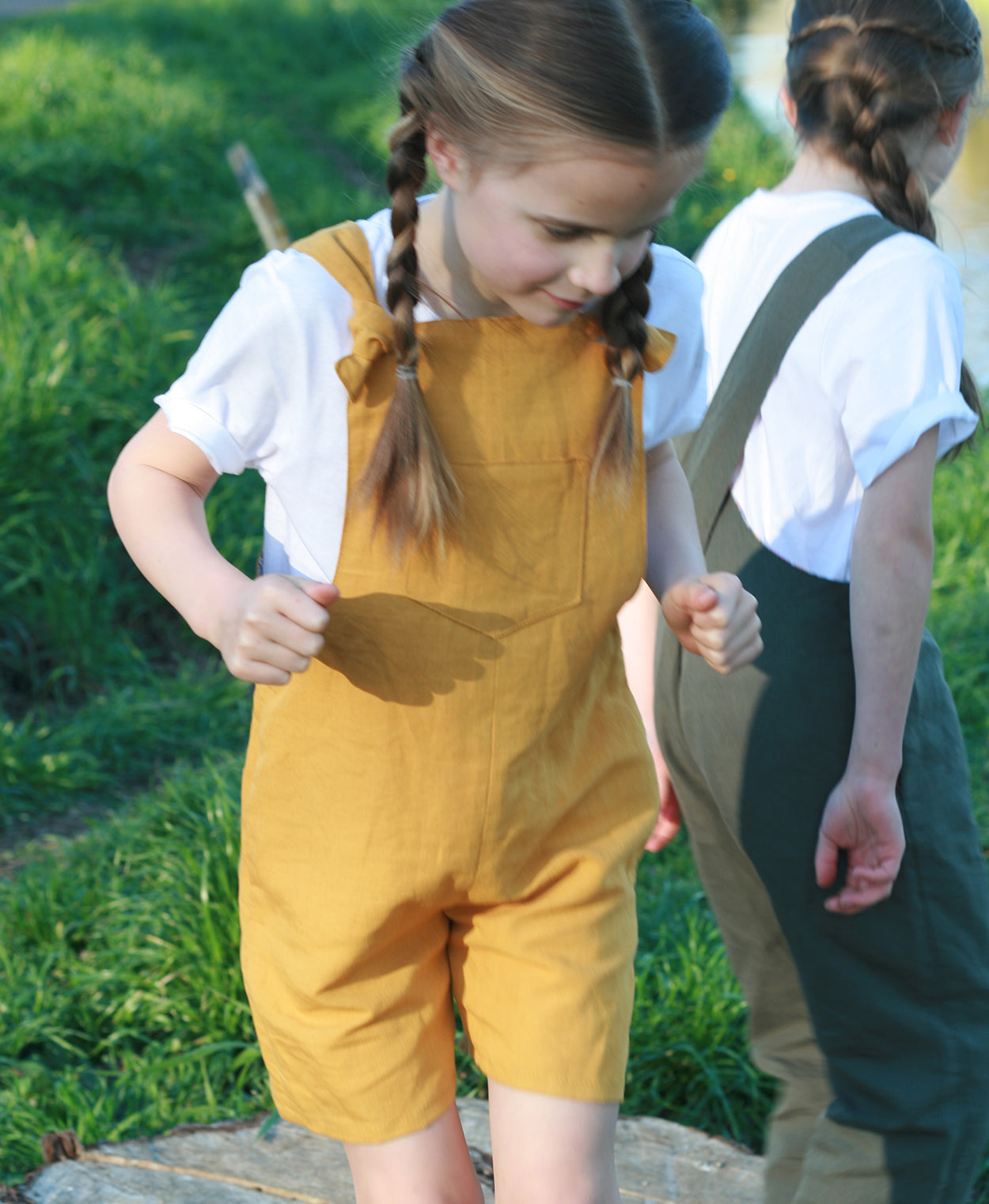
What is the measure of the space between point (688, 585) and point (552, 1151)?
587mm

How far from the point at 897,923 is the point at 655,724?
41cm

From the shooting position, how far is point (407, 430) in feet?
4.16

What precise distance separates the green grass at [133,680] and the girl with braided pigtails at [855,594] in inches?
21.0

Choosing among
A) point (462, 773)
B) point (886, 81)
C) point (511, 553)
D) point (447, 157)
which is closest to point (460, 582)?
point (511, 553)

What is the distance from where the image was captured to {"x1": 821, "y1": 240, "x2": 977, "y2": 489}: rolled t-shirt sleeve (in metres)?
1.49

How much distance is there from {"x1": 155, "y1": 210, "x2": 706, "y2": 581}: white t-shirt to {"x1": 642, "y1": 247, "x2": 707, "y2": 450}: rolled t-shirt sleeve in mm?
263

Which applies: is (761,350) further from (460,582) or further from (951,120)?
(460,582)

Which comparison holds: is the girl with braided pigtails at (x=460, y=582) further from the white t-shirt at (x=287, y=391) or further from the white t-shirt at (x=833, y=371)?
the white t-shirt at (x=833, y=371)

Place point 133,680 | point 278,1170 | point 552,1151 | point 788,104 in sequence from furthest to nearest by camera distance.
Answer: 1. point 133,680
2. point 278,1170
3. point 788,104
4. point 552,1151

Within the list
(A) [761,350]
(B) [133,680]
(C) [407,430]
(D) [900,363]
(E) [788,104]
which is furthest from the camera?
(B) [133,680]

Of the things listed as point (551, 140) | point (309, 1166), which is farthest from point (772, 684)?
point (309, 1166)

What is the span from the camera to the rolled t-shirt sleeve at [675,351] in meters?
1.44

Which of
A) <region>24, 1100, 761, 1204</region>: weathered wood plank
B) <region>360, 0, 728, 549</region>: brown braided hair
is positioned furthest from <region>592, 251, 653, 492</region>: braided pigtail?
<region>24, 1100, 761, 1204</region>: weathered wood plank

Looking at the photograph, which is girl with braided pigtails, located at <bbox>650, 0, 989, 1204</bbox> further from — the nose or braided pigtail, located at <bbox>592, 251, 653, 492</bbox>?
the nose
